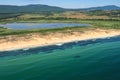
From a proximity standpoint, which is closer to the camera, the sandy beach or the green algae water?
the green algae water

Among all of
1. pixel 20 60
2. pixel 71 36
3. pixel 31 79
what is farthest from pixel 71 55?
pixel 71 36

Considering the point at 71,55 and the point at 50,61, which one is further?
the point at 71,55

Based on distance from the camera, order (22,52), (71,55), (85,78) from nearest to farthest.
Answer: (85,78) < (71,55) < (22,52)

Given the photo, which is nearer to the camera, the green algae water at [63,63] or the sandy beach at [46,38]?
the green algae water at [63,63]

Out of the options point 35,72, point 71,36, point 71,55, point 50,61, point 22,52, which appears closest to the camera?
point 35,72

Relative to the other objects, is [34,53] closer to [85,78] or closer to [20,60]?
[20,60]
